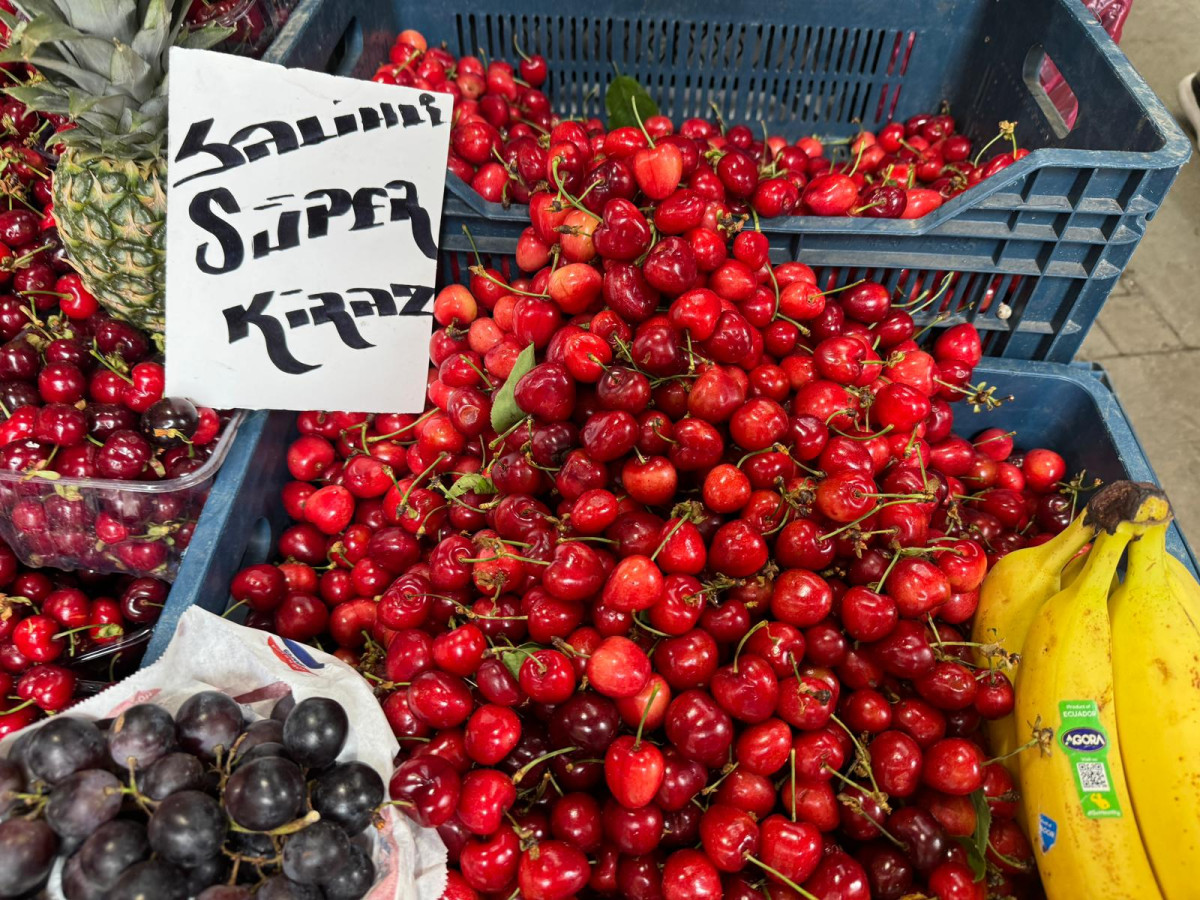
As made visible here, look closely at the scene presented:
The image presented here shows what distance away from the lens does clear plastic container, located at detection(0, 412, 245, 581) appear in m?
1.53

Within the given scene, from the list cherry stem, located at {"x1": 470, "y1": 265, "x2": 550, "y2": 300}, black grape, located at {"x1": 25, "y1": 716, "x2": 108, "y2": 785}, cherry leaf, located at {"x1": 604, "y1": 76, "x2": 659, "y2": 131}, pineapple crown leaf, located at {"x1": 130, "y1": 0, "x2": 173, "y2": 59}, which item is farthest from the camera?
cherry leaf, located at {"x1": 604, "y1": 76, "x2": 659, "y2": 131}

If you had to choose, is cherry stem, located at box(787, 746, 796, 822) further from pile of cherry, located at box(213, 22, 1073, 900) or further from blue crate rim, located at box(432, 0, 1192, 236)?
blue crate rim, located at box(432, 0, 1192, 236)

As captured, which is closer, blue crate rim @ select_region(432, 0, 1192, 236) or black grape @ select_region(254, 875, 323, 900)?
black grape @ select_region(254, 875, 323, 900)

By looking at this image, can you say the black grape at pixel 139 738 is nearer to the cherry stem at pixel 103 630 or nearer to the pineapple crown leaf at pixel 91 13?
the cherry stem at pixel 103 630

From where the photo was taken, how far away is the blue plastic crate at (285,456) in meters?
1.48

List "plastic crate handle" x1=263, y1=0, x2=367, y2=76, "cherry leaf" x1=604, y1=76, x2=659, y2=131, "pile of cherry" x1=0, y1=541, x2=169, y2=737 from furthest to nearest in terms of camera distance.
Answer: "cherry leaf" x1=604, y1=76, x2=659, y2=131 < "plastic crate handle" x1=263, y1=0, x2=367, y2=76 < "pile of cherry" x1=0, y1=541, x2=169, y2=737

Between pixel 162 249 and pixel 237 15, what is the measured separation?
65 centimetres

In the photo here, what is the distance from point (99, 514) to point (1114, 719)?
1.81 meters

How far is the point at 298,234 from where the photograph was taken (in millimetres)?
1594

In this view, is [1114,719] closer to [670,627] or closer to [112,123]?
[670,627]

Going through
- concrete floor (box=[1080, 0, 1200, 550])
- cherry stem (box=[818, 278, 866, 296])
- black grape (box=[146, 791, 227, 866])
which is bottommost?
concrete floor (box=[1080, 0, 1200, 550])

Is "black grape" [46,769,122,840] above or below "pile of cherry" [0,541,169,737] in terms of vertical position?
above

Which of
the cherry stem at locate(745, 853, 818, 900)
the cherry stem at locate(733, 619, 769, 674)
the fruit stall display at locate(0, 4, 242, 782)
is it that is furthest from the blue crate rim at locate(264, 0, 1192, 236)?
the cherry stem at locate(745, 853, 818, 900)

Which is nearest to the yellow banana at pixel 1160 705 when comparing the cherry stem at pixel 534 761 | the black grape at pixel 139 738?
the cherry stem at pixel 534 761
